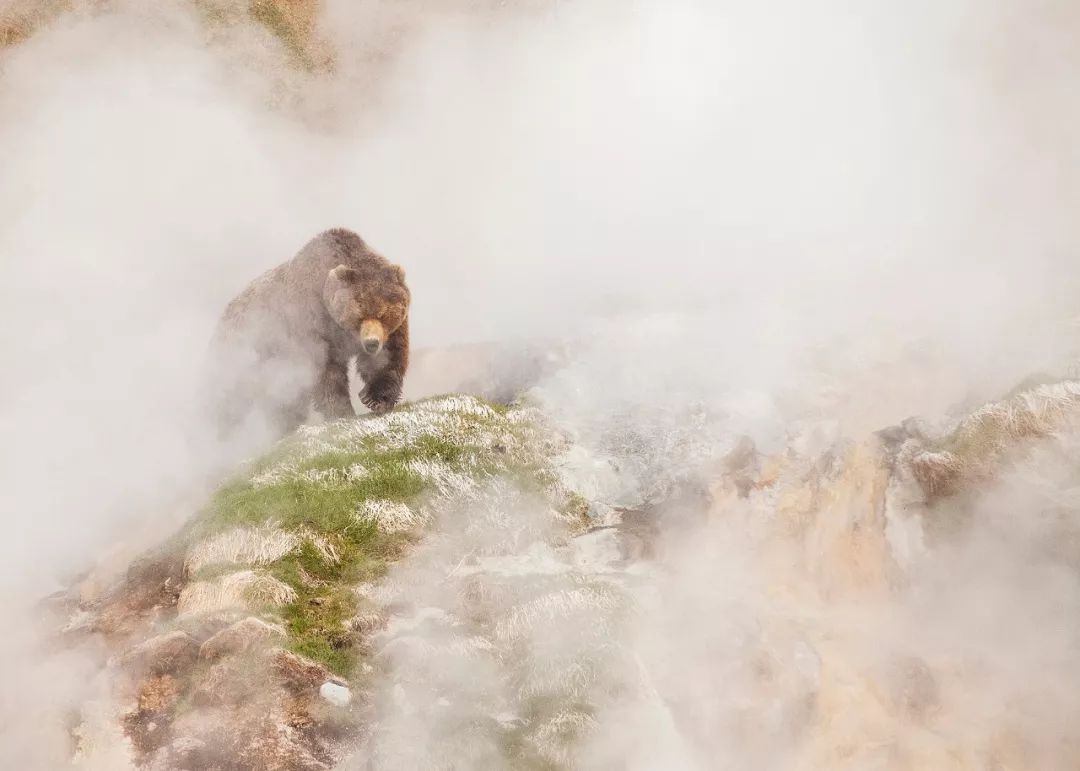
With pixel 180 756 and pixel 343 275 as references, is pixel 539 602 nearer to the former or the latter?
pixel 180 756

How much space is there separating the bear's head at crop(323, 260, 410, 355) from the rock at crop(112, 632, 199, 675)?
3383 mm

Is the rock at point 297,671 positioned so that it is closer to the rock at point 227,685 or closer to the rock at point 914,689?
the rock at point 227,685

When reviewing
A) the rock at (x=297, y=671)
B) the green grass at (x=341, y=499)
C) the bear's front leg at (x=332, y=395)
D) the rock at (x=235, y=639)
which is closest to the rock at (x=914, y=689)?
the green grass at (x=341, y=499)

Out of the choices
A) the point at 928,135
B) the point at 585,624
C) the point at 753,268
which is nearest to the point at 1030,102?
the point at 928,135

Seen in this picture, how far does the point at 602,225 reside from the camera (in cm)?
2481

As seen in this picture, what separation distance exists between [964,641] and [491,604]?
402 cm

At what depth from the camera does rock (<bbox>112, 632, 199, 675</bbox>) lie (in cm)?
624

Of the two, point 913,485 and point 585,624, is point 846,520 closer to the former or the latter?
point 913,485

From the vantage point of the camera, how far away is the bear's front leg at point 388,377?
32.0 feet

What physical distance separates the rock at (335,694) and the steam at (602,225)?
1897mm

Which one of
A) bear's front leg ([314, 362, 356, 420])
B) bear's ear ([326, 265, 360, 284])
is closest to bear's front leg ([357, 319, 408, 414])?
bear's front leg ([314, 362, 356, 420])

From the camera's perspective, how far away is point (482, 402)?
1019cm

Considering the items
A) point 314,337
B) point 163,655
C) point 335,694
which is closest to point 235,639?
point 163,655

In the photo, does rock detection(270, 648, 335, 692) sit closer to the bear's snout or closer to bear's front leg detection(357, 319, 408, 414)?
the bear's snout
